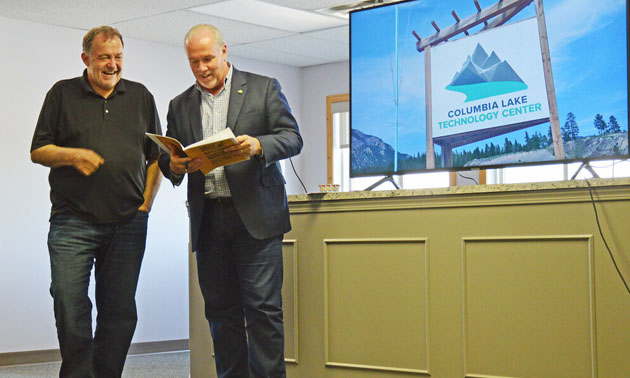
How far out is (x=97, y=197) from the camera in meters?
2.92

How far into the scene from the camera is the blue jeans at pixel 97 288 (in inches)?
112

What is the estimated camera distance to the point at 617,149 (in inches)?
121

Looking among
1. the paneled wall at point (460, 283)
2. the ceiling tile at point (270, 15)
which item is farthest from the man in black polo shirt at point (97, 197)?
the ceiling tile at point (270, 15)

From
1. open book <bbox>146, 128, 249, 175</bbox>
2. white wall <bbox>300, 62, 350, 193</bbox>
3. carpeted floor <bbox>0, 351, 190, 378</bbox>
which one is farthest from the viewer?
white wall <bbox>300, 62, 350, 193</bbox>

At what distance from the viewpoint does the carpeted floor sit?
4.87m

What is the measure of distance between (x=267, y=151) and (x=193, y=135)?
0.37 metres

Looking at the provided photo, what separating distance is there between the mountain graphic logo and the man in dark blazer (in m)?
0.84

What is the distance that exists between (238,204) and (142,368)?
267 cm

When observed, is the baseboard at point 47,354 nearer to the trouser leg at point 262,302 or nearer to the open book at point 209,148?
the trouser leg at point 262,302

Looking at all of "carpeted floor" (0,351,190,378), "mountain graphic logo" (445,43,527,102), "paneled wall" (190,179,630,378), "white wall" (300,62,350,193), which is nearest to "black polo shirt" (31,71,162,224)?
"paneled wall" (190,179,630,378)

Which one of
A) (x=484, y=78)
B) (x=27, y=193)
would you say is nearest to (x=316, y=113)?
(x=27, y=193)

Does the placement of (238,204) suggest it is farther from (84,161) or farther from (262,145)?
(84,161)

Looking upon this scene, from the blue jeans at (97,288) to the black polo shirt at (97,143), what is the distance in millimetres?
57

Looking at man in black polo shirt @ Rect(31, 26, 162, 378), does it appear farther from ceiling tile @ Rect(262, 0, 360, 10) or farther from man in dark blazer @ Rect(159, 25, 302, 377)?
ceiling tile @ Rect(262, 0, 360, 10)
